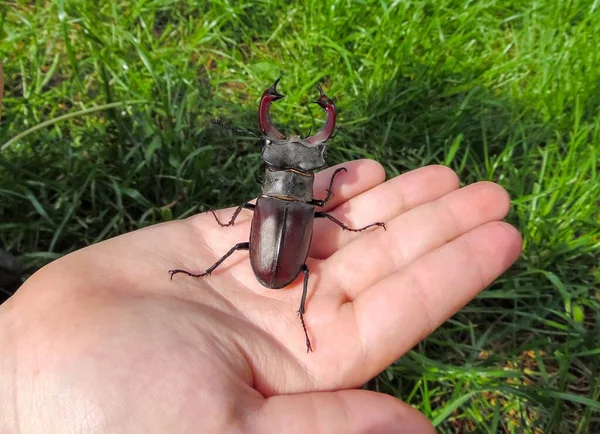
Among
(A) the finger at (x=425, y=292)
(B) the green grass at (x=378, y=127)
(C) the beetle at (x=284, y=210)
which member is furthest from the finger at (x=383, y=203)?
(B) the green grass at (x=378, y=127)

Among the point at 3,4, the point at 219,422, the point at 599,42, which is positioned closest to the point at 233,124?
the point at 3,4

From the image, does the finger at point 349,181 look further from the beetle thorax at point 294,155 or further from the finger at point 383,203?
the beetle thorax at point 294,155

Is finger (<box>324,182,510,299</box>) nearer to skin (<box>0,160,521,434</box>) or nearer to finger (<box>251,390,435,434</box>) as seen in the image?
skin (<box>0,160,521,434</box>)

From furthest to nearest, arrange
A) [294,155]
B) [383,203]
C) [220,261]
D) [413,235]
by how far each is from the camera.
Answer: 1. [383,203]
2. [294,155]
3. [413,235]
4. [220,261]

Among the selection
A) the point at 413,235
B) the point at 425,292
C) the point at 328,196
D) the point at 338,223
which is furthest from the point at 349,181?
the point at 425,292

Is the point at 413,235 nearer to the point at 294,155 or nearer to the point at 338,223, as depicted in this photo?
the point at 338,223

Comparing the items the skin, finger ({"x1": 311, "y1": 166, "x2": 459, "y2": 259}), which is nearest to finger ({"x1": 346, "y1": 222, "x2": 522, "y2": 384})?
the skin

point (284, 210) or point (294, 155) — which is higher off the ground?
point (294, 155)
